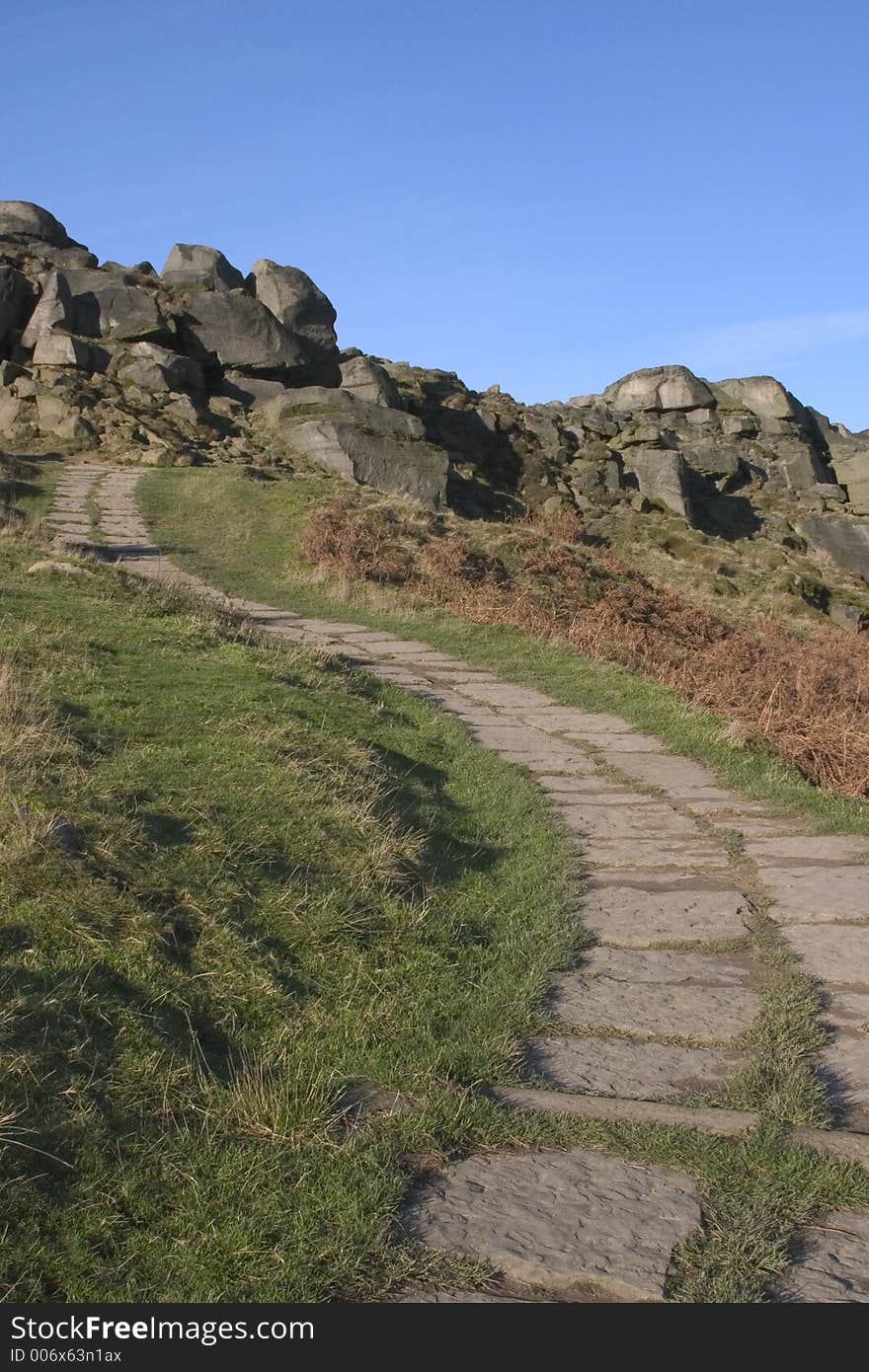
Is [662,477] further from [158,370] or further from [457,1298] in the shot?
[457,1298]

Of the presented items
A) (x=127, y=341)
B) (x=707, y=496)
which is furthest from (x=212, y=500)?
(x=707, y=496)

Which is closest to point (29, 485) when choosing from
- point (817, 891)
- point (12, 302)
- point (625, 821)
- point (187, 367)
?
point (187, 367)

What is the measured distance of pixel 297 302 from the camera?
115 ft

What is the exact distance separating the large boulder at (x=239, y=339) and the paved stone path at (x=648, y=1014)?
2558cm

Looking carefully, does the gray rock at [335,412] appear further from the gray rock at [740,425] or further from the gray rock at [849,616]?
the gray rock at [740,425]

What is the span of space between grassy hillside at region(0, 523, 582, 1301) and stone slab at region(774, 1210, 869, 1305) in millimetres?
898

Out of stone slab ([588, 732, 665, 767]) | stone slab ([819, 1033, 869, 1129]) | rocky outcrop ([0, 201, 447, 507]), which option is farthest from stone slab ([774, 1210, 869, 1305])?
rocky outcrop ([0, 201, 447, 507])

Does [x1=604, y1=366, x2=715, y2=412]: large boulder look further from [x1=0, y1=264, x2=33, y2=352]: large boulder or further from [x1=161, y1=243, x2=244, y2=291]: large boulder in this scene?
[x1=0, y1=264, x2=33, y2=352]: large boulder

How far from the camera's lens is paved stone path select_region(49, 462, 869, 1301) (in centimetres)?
278

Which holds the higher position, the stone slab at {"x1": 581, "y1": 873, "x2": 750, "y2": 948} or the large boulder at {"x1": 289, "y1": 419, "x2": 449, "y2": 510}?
the large boulder at {"x1": 289, "y1": 419, "x2": 449, "y2": 510}

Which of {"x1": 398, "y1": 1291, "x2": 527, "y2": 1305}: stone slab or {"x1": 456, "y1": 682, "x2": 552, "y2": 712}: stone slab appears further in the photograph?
{"x1": 456, "y1": 682, "x2": 552, "y2": 712}: stone slab

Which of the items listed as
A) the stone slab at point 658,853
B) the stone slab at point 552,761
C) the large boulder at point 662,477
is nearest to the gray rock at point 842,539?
the large boulder at point 662,477
